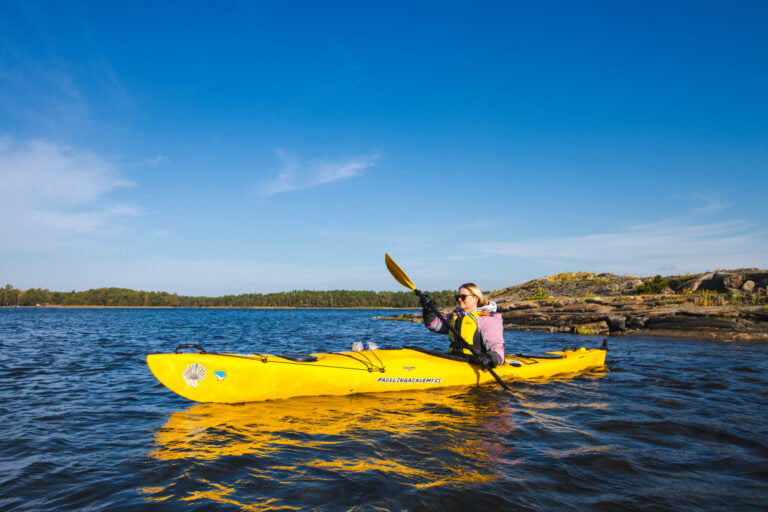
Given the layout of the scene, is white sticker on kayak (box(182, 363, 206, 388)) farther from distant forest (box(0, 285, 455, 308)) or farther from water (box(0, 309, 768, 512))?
distant forest (box(0, 285, 455, 308))

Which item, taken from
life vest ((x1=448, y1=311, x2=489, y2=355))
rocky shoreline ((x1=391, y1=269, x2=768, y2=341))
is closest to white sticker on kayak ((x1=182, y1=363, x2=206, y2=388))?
life vest ((x1=448, y1=311, x2=489, y2=355))

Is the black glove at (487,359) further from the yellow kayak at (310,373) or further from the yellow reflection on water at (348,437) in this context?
the yellow reflection on water at (348,437)

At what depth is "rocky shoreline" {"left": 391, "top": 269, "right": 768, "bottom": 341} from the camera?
1516 cm

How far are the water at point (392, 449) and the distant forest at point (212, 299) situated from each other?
372 feet

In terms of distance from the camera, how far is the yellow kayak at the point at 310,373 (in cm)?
550

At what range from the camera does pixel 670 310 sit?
17.6 m

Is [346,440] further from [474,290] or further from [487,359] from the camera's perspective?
[474,290]

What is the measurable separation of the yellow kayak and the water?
0.63 ft

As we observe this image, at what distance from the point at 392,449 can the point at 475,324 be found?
10.5 ft

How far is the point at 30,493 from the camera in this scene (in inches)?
128

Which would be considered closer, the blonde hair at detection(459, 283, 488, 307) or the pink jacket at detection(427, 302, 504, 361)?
the pink jacket at detection(427, 302, 504, 361)

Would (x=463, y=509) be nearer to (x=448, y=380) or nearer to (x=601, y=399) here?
(x=448, y=380)

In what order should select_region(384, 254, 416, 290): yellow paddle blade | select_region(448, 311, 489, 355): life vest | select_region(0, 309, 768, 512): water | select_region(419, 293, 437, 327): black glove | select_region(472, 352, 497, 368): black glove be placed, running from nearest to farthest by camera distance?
1. select_region(0, 309, 768, 512): water
2. select_region(472, 352, 497, 368): black glove
3. select_region(448, 311, 489, 355): life vest
4. select_region(419, 293, 437, 327): black glove
5. select_region(384, 254, 416, 290): yellow paddle blade

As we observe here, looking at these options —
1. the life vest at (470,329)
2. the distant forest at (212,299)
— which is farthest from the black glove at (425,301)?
the distant forest at (212,299)
